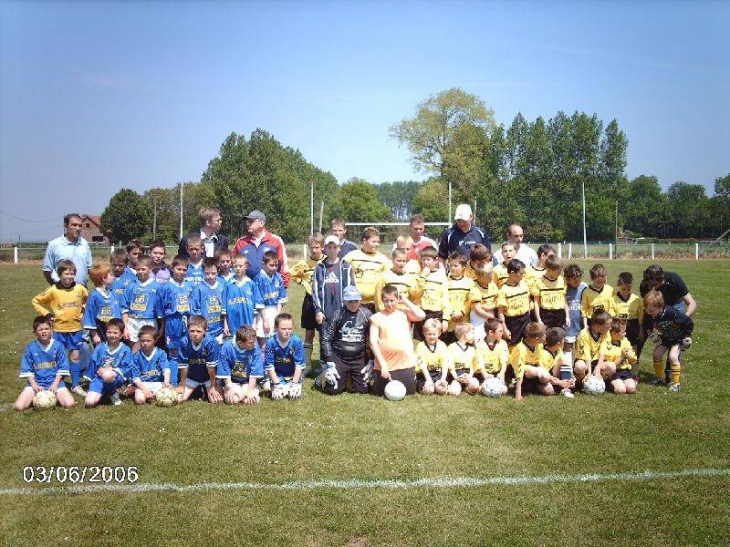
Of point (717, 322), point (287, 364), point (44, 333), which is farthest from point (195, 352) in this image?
point (717, 322)

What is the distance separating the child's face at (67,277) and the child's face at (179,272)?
1.23 meters

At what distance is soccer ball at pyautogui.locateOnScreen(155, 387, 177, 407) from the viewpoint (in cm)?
644

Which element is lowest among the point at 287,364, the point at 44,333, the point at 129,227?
the point at 287,364

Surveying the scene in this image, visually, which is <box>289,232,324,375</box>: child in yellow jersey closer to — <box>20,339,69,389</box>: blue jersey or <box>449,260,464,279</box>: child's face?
<box>449,260,464,279</box>: child's face

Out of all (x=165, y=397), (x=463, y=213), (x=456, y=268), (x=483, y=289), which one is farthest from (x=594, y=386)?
(x=165, y=397)

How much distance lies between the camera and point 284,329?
6.82 metres

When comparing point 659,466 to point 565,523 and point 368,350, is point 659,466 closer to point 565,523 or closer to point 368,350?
point 565,523

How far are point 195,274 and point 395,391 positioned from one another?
295 cm

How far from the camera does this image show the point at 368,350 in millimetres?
7395

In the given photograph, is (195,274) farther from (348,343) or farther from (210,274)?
(348,343)

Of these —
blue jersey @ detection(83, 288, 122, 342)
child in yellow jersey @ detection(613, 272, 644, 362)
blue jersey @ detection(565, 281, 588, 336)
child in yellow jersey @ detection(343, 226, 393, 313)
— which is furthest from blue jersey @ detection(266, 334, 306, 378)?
child in yellow jersey @ detection(613, 272, 644, 362)

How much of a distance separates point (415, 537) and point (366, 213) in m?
66.2

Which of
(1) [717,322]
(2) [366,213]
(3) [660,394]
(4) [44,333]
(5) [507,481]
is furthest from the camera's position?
(2) [366,213]

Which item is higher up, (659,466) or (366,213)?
(366,213)
